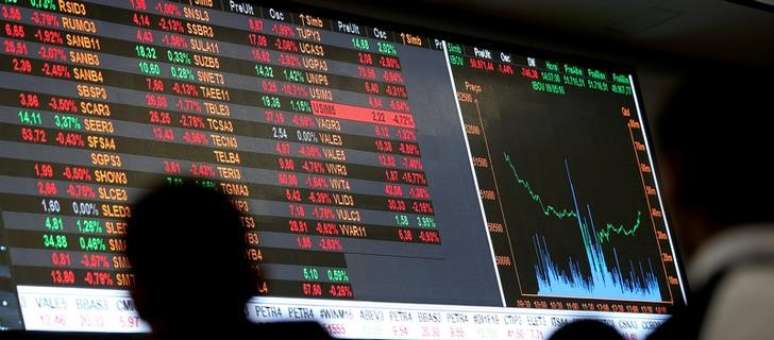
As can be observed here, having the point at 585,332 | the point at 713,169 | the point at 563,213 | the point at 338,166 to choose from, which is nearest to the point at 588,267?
the point at 563,213

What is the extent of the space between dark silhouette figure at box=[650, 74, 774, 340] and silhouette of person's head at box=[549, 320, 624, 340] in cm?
40

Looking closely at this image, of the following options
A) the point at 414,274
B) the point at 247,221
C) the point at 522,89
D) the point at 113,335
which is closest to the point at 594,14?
the point at 522,89

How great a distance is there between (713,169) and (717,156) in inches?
0.6

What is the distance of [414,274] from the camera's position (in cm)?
371

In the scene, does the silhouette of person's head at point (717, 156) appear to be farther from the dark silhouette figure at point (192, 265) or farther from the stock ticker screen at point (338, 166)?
the stock ticker screen at point (338, 166)

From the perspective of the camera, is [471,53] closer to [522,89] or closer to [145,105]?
[522,89]

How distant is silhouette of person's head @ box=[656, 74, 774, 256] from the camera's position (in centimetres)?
150

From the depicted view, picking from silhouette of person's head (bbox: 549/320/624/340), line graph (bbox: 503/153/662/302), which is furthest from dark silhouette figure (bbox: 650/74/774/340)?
line graph (bbox: 503/153/662/302)

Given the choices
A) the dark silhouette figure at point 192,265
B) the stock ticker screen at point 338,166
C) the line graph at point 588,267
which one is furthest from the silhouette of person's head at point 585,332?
the line graph at point 588,267

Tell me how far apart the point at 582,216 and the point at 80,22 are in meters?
1.60

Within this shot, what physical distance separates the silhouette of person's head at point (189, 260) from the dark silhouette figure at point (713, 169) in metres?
0.55

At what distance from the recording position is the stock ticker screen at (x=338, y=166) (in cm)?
323

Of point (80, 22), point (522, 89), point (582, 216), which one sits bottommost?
point (582, 216)

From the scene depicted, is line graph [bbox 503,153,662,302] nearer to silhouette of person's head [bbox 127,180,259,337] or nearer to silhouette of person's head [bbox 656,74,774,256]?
silhouette of person's head [bbox 127,180,259,337]
